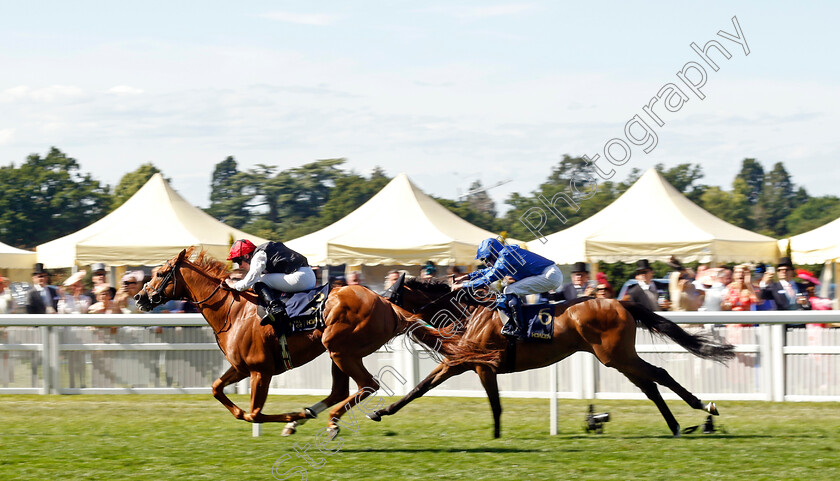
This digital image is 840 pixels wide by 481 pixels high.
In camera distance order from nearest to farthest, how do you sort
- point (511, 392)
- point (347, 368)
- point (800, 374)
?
1. point (347, 368)
2. point (800, 374)
3. point (511, 392)

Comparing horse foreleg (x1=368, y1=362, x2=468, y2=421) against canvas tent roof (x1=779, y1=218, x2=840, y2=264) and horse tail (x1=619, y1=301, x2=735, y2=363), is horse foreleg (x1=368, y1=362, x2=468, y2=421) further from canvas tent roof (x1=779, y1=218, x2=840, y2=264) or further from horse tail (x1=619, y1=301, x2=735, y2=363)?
canvas tent roof (x1=779, y1=218, x2=840, y2=264)

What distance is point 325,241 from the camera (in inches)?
646

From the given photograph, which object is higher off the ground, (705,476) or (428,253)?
(428,253)

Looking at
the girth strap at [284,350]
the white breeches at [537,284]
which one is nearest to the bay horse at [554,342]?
the white breeches at [537,284]

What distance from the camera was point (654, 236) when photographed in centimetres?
1573

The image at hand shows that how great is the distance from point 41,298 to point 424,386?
20.3 ft

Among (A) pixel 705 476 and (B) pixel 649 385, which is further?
(B) pixel 649 385

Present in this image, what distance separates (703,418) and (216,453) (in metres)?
4.22

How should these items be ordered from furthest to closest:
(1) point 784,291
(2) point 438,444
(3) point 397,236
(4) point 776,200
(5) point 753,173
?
(5) point 753,173
(4) point 776,200
(3) point 397,236
(1) point 784,291
(2) point 438,444

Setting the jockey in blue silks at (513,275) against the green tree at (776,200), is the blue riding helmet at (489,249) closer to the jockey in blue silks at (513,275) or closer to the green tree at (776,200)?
the jockey in blue silks at (513,275)

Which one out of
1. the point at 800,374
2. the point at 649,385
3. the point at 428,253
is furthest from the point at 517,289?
the point at 428,253

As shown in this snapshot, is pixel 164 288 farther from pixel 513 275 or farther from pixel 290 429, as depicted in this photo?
pixel 513 275

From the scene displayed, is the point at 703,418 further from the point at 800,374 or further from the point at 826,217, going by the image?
the point at 826,217

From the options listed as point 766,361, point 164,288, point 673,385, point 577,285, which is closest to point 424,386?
point 673,385
